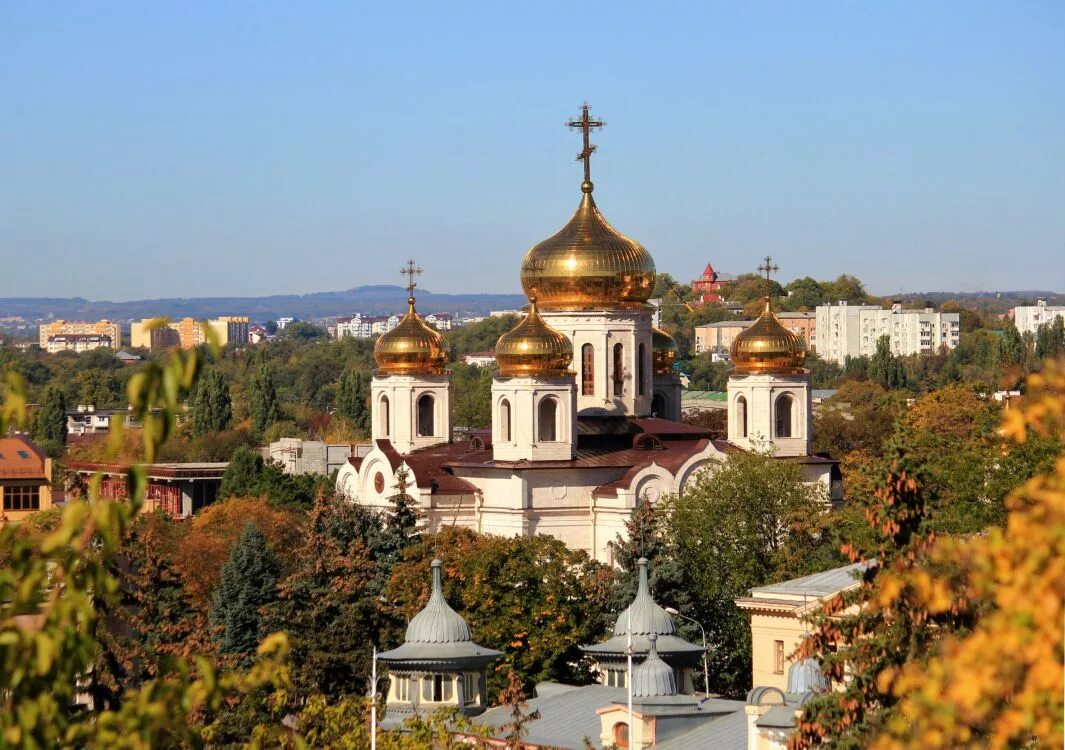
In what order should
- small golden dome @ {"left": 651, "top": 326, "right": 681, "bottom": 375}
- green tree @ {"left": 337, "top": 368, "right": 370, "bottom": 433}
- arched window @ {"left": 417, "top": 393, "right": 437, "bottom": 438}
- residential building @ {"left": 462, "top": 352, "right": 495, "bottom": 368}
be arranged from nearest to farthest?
arched window @ {"left": 417, "top": 393, "right": 437, "bottom": 438} < small golden dome @ {"left": 651, "top": 326, "right": 681, "bottom": 375} < green tree @ {"left": 337, "top": 368, "right": 370, "bottom": 433} < residential building @ {"left": 462, "top": 352, "right": 495, "bottom": 368}

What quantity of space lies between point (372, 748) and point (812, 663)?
4.49m

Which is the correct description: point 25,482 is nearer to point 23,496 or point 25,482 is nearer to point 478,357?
point 23,496

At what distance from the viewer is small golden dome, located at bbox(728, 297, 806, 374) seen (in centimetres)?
4641

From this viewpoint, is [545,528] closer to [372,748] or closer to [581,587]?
[581,587]

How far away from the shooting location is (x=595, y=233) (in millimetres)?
47750

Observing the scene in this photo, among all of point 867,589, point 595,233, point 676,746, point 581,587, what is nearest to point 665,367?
point 595,233

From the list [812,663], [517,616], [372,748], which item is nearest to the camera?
[372,748]

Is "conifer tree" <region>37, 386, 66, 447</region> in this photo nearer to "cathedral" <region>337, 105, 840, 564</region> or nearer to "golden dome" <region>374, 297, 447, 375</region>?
"cathedral" <region>337, 105, 840, 564</region>

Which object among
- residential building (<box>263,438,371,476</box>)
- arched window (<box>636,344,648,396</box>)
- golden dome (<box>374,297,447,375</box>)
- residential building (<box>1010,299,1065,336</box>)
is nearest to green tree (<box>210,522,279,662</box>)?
golden dome (<box>374,297,447,375</box>)

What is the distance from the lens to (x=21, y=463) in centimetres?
6856

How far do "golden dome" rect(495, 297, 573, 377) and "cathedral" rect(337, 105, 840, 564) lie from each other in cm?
2

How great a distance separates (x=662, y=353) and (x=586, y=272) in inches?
166

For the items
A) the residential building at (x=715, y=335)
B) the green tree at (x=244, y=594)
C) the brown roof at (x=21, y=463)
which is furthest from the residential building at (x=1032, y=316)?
the green tree at (x=244, y=594)

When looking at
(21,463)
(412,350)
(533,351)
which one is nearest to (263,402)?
(21,463)
